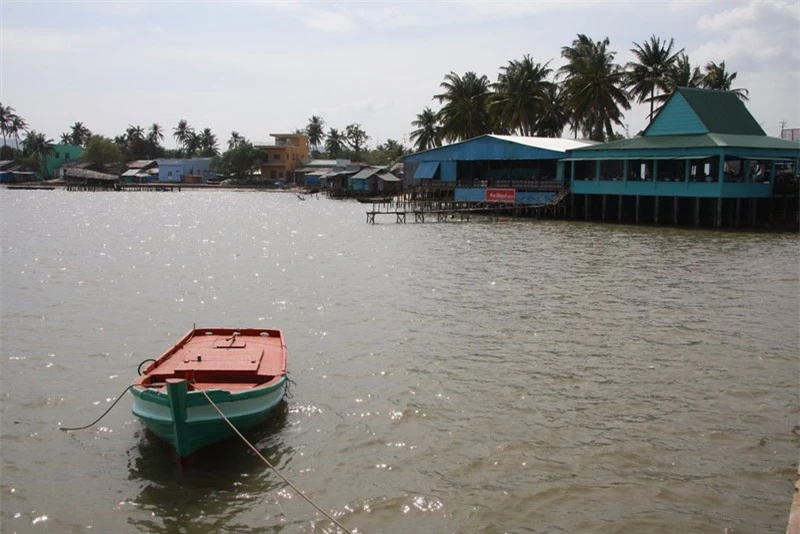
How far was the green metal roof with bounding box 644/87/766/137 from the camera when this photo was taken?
44.2 metres

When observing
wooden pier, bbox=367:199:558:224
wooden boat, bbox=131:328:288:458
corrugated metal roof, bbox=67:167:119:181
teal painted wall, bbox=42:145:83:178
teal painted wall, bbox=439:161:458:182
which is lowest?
wooden boat, bbox=131:328:288:458

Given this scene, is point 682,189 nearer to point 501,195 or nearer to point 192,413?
point 501,195

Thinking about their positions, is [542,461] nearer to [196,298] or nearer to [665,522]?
[665,522]

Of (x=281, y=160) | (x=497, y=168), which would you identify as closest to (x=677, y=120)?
(x=497, y=168)

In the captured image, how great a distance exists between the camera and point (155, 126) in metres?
140

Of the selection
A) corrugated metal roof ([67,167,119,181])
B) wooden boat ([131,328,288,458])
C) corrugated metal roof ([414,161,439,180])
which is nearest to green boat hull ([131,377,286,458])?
wooden boat ([131,328,288,458])

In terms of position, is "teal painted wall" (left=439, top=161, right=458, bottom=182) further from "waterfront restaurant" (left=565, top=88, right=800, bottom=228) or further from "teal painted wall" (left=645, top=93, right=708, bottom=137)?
"teal painted wall" (left=645, top=93, right=708, bottom=137)

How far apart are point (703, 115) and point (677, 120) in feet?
5.04

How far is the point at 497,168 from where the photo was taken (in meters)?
60.9

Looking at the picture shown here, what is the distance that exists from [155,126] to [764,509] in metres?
Result: 145

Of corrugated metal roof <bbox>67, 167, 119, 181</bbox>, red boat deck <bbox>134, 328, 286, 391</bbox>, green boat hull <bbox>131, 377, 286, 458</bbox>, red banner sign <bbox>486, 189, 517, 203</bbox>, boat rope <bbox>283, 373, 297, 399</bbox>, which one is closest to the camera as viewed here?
green boat hull <bbox>131, 377, 286, 458</bbox>

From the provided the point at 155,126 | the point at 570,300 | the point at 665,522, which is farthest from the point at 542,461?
the point at 155,126

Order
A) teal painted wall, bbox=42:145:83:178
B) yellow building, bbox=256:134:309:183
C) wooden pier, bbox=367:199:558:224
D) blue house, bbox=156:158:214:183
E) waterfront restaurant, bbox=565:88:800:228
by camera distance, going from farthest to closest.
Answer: teal painted wall, bbox=42:145:83:178 → blue house, bbox=156:158:214:183 → yellow building, bbox=256:134:309:183 → wooden pier, bbox=367:199:558:224 → waterfront restaurant, bbox=565:88:800:228

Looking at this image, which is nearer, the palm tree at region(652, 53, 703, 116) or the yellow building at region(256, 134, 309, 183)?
the palm tree at region(652, 53, 703, 116)
